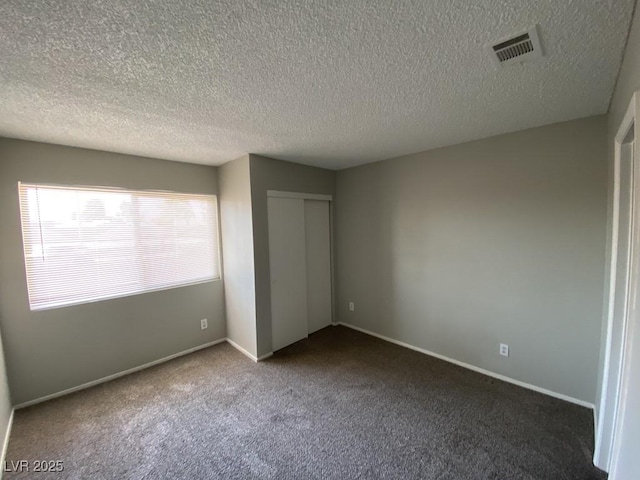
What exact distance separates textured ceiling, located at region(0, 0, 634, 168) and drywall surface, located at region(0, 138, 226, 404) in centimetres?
33

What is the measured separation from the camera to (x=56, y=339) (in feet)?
8.28

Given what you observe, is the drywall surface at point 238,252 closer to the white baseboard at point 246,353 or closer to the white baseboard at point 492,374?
the white baseboard at point 246,353

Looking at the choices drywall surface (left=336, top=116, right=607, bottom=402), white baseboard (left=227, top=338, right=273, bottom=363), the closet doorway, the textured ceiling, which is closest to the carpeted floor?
white baseboard (left=227, top=338, right=273, bottom=363)

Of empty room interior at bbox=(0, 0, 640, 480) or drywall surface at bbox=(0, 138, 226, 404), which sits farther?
drywall surface at bbox=(0, 138, 226, 404)

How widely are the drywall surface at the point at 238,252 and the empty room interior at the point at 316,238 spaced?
4 cm

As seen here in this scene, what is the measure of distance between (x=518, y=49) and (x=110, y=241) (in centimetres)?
376

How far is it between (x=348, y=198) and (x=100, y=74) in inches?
121

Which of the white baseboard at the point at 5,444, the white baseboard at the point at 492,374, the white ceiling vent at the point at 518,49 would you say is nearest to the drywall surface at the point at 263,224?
the white baseboard at the point at 492,374

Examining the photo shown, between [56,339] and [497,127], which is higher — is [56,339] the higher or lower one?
the lower one

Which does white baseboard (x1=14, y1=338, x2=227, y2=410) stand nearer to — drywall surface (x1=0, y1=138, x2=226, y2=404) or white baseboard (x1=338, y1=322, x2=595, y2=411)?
drywall surface (x1=0, y1=138, x2=226, y2=404)

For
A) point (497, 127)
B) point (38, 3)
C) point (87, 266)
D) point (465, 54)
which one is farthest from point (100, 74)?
point (497, 127)

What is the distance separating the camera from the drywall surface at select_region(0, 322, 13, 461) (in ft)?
6.30

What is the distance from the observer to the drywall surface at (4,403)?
1.92m

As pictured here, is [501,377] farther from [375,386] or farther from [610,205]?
[610,205]
